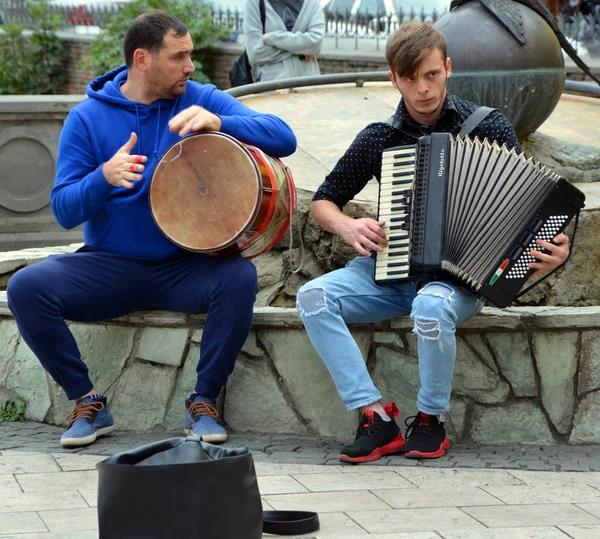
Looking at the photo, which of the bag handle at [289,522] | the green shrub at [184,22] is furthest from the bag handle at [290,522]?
the green shrub at [184,22]

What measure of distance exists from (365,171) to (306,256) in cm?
89

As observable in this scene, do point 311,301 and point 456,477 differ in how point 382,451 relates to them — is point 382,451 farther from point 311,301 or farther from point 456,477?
point 311,301

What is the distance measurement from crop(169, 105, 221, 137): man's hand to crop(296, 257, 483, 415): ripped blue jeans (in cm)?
71

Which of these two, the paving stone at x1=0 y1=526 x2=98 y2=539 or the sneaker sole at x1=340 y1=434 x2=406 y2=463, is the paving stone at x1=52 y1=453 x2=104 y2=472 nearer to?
the paving stone at x1=0 y1=526 x2=98 y2=539

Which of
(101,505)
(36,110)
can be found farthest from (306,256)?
(36,110)

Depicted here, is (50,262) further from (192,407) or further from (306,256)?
(306,256)

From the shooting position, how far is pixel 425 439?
4008 mm

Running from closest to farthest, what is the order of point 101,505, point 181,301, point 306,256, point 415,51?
point 101,505 → point 415,51 → point 181,301 → point 306,256

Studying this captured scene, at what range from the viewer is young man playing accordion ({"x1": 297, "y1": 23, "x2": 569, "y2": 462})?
393 centimetres

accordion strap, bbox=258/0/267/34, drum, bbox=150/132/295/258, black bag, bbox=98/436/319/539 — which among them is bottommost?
black bag, bbox=98/436/319/539

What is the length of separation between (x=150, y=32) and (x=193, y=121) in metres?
0.47

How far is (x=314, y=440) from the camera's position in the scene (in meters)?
4.32

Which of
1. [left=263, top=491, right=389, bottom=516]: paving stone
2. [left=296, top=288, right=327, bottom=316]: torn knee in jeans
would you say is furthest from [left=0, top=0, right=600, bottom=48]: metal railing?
[left=263, top=491, right=389, bottom=516]: paving stone

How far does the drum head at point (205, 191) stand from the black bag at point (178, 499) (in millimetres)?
1303
